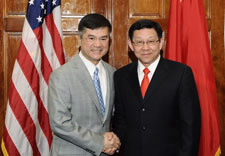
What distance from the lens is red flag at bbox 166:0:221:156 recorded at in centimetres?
233

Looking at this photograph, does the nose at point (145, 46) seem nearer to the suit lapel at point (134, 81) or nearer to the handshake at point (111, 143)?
the suit lapel at point (134, 81)

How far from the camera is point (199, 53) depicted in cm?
235

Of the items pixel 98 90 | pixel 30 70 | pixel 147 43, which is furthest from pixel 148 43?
pixel 30 70

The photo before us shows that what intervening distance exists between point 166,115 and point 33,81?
107 cm

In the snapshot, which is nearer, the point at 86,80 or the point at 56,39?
the point at 86,80

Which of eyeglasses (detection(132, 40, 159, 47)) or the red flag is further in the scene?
the red flag

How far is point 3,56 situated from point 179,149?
168cm

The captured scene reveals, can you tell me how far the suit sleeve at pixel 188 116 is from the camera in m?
1.79

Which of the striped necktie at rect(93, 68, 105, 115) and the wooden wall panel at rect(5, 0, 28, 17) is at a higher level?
the wooden wall panel at rect(5, 0, 28, 17)

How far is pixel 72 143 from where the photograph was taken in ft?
6.22

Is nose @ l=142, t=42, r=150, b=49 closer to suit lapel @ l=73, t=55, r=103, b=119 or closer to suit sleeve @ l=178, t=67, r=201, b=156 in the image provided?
suit sleeve @ l=178, t=67, r=201, b=156

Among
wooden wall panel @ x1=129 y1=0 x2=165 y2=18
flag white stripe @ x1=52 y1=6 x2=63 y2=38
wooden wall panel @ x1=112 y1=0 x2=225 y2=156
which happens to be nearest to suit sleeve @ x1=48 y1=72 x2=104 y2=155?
flag white stripe @ x1=52 y1=6 x2=63 y2=38

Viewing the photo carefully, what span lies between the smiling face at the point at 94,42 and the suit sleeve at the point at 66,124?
0.24 meters

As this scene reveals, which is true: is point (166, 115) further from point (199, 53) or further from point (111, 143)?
point (199, 53)
